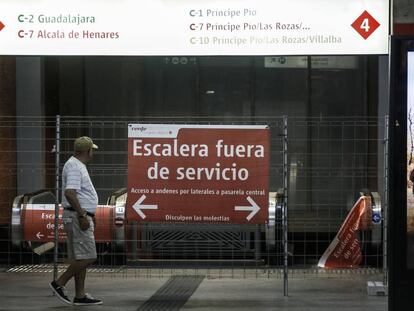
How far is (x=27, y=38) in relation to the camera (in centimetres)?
895

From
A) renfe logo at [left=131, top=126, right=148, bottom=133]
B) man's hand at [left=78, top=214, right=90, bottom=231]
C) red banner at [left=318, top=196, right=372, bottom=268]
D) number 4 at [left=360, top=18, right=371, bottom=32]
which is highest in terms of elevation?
number 4 at [left=360, top=18, right=371, bottom=32]

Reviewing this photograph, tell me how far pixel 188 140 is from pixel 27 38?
3.09 m

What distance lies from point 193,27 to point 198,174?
96.0 inches

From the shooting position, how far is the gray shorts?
22.2 feet

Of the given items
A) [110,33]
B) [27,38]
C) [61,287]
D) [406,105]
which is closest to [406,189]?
[406,105]

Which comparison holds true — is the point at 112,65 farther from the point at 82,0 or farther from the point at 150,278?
the point at 150,278

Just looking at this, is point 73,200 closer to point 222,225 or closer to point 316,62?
point 222,225

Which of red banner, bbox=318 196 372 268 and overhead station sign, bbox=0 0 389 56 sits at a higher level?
overhead station sign, bbox=0 0 389 56

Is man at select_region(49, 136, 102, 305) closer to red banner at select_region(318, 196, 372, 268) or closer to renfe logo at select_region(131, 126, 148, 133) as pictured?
renfe logo at select_region(131, 126, 148, 133)

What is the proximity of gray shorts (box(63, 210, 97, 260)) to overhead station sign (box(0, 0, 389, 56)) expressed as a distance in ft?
9.56

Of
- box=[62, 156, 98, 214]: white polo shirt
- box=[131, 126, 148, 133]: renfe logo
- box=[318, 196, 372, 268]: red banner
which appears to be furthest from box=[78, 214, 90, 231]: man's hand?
box=[318, 196, 372, 268]: red banner

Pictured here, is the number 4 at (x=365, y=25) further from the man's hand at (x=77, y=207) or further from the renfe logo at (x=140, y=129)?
the man's hand at (x=77, y=207)

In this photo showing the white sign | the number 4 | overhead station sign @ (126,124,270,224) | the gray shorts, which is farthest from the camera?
the white sign

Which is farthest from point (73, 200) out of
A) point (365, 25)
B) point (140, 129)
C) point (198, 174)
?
point (365, 25)
